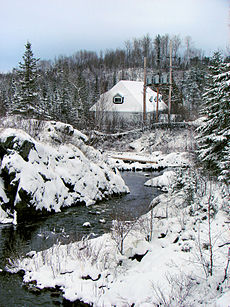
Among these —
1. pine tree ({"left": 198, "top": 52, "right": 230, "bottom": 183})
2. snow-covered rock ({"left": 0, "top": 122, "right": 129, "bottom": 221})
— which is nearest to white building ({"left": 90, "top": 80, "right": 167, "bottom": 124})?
snow-covered rock ({"left": 0, "top": 122, "right": 129, "bottom": 221})

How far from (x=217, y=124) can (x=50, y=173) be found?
337 inches

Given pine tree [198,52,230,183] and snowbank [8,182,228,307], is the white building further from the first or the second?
snowbank [8,182,228,307]

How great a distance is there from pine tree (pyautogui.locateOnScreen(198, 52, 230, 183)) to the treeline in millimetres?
19834

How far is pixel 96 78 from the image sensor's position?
192 feet

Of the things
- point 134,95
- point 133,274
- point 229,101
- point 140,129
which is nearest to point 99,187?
point 229,101

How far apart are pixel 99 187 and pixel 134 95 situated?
92.3 ft

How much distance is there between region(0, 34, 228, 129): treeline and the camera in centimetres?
3962

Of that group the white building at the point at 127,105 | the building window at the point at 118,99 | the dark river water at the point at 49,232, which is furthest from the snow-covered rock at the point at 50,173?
the building window at the point at 118,99

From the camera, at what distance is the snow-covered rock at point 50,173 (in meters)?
12.3

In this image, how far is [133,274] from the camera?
6.82 m

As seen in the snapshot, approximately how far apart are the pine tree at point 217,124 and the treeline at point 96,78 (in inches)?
781

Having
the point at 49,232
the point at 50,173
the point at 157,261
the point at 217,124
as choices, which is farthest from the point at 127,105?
the point at 157,261

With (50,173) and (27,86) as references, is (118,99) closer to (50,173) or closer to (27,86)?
(27,86)

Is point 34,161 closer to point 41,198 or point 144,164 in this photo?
point 41,198
